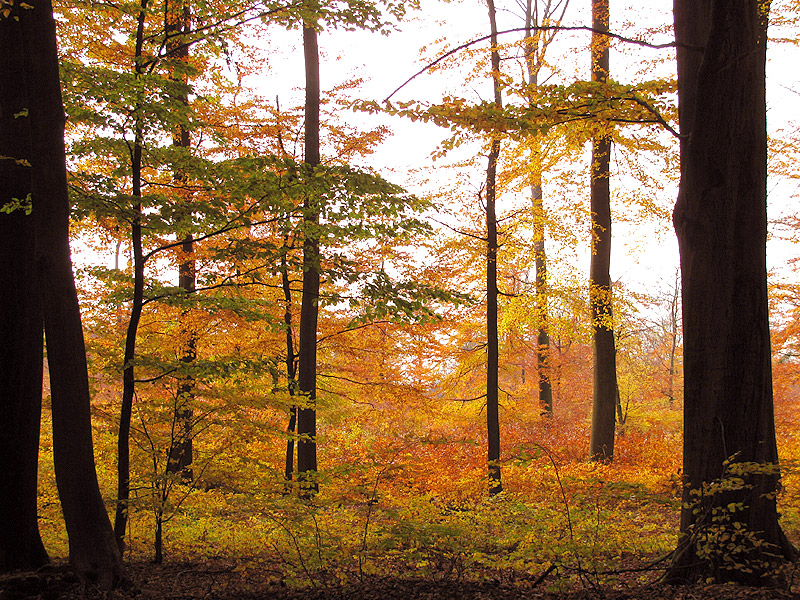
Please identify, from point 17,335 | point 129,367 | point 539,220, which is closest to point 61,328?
point 17,335

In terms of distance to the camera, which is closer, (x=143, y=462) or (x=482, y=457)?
(x=143, y=462)

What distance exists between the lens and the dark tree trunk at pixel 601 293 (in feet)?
36.8

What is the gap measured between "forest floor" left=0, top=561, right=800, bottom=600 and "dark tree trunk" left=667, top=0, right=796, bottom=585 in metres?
0.34

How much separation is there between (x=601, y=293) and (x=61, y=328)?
9521 mm

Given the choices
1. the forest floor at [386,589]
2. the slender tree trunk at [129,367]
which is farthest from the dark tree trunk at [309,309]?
the forest floor at [386,589]

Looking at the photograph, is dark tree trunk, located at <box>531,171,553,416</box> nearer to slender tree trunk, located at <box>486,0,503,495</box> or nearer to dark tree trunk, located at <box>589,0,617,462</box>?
slender tree trunk, located at <box>486,0,503,495</box>

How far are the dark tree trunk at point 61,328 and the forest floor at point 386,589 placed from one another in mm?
230

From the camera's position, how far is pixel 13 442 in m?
4.76

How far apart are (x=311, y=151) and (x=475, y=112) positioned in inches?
238

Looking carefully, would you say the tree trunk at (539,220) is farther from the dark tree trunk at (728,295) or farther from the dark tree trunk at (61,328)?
the dark tree trunk at (61,328)

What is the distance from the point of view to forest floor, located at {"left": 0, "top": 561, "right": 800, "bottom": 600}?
3.92 metres

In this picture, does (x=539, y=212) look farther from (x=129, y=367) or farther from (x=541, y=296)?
(x=129, y=367)

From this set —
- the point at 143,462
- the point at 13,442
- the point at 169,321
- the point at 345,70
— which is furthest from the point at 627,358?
the point at 13,442

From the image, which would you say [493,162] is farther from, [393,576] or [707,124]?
[393,576]
